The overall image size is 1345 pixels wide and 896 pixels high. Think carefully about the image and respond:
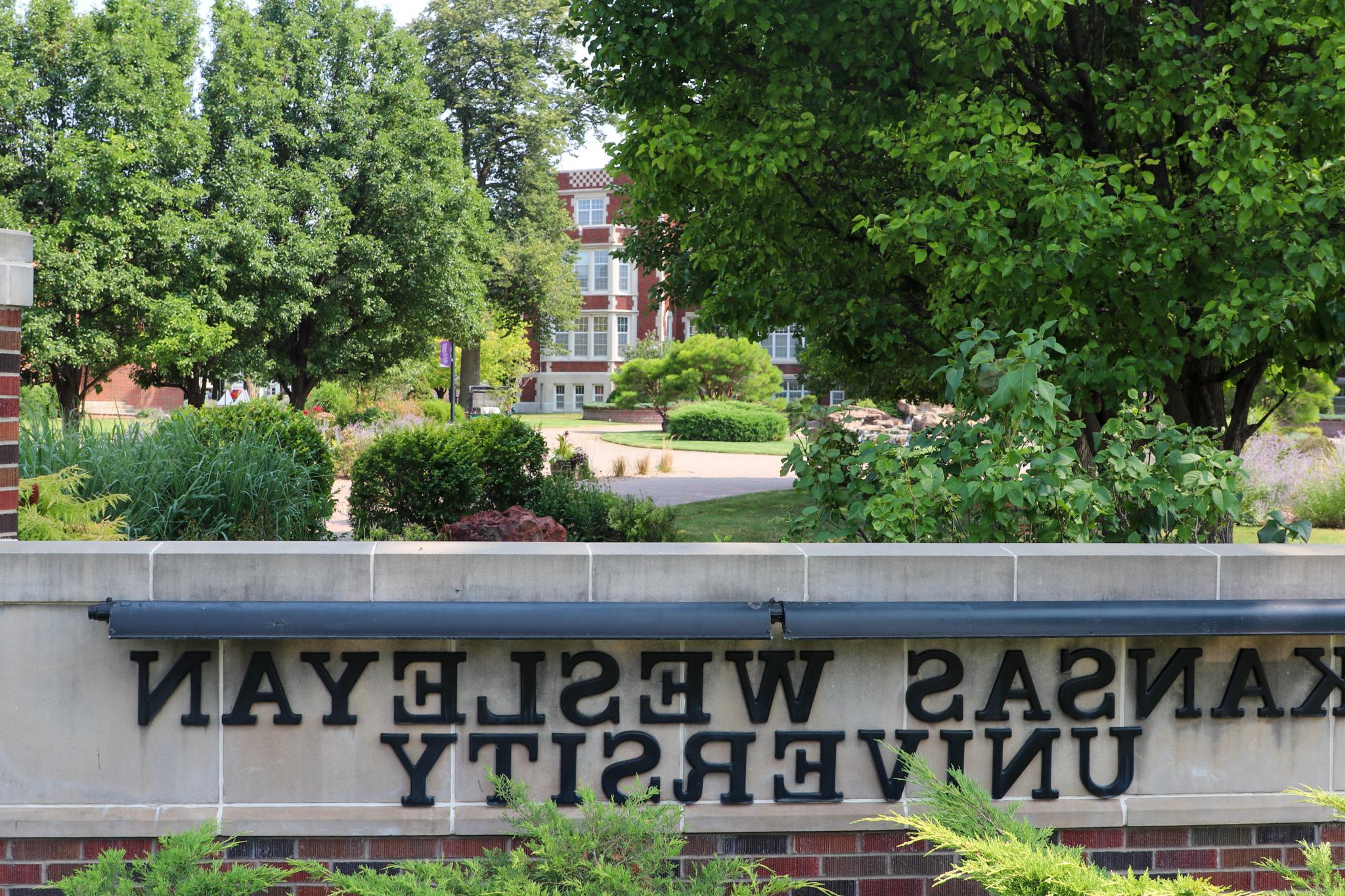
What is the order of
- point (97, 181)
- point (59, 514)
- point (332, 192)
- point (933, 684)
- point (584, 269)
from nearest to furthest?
point (933, 684) → point (59, 514) → point (97, 181) → point (332, 192) → point (584, 269)

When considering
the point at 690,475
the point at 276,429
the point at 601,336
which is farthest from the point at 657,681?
the point at 601,336

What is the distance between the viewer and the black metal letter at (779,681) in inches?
139

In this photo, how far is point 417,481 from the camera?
10.0 metres

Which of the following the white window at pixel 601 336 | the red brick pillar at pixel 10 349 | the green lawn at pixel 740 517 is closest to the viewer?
the red brick pillar at pixel 10 349

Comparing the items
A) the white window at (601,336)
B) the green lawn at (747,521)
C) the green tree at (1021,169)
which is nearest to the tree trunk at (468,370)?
the white window at (601,336)

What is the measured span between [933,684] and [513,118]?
38.1 metres

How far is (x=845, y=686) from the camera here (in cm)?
358

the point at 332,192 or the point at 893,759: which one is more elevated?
the point at 332,192

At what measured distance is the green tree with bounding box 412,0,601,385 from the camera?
39000mm

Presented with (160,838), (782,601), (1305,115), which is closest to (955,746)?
(782,601)

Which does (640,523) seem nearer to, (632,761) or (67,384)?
(632,761)

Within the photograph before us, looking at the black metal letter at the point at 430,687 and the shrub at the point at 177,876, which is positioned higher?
the black metal letter at the point at 430,687

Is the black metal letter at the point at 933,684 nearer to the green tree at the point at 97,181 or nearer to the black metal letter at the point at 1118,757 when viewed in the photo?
the black metal letter at the point at 1118,757

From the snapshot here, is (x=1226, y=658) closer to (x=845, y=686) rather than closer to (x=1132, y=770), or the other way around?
(x=1132, y=770)
